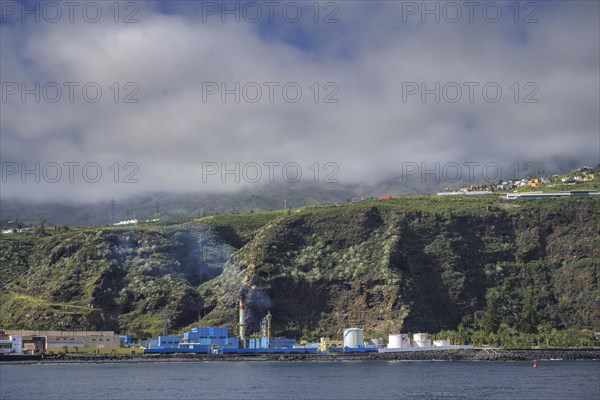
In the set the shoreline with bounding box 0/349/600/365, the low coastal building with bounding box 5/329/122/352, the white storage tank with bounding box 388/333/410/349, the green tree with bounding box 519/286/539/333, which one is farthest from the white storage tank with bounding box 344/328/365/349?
the low coastal building with bounding box 5/329/122/352

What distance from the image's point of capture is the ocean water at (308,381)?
96250 millimetres

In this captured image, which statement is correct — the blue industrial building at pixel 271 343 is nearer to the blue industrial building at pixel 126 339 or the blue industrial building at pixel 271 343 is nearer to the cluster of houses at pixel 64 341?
the blue industrial building at pixel 126 339

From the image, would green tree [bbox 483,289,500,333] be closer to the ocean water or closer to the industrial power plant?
the industrial power plant

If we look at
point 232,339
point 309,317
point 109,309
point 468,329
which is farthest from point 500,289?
point 109,309

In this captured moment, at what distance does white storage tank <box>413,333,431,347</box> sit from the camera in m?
174

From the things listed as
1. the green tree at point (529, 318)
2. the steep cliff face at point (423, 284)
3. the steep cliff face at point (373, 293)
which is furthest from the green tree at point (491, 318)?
the green tree at point (529, 318)

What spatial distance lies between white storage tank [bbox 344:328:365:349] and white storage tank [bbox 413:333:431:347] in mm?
10126

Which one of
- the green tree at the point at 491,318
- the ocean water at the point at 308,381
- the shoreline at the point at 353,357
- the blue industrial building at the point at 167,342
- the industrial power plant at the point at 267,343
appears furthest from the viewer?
the green tree at the point at 491,318

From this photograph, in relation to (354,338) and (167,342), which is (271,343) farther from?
(167,342)

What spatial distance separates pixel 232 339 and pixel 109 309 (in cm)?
3225

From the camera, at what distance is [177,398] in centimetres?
9388

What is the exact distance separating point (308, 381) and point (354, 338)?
61312 mm

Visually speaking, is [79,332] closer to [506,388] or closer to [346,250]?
[346,250]

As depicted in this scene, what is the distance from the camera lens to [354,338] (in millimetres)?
174250
